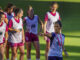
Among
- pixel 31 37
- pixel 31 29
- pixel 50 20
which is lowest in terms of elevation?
pixel 31 37

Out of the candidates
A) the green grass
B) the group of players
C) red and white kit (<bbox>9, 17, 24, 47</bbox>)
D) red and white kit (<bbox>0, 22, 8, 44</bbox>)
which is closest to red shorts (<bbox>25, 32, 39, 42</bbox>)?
the group of players

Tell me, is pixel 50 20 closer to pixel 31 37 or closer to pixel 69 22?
pixel 31 37

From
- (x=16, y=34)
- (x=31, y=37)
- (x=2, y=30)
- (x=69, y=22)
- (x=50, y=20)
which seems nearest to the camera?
(x=2, y=30)

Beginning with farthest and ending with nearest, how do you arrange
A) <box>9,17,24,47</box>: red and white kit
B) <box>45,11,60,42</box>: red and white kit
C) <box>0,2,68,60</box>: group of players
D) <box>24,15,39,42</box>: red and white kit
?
<box>45,11,60,42</box>: red and white kit < <box>24,15,39,42</box>: red and white kit < <box>9,17,24,47</box>: red and white kit < <box>0,2,68,60</box>: group of players

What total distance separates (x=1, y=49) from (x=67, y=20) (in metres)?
17.8

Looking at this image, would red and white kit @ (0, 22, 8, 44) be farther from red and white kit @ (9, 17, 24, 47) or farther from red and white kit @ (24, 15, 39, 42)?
red and white kit @ (24, 15, 39, 42)

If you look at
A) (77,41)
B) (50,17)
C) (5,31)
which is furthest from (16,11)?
(77,41)

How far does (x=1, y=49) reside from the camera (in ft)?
42.0

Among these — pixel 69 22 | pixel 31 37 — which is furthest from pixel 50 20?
pixel 69 22

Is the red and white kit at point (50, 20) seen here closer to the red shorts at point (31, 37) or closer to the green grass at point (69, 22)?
the red shorts at point (31, 37)

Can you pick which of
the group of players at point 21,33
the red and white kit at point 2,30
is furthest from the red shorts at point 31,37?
the red and white kit at point 2,30

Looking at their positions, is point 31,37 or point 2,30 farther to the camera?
point 31,37

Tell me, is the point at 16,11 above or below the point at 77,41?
above

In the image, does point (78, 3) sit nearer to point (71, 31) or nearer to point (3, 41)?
point (71, 31)
